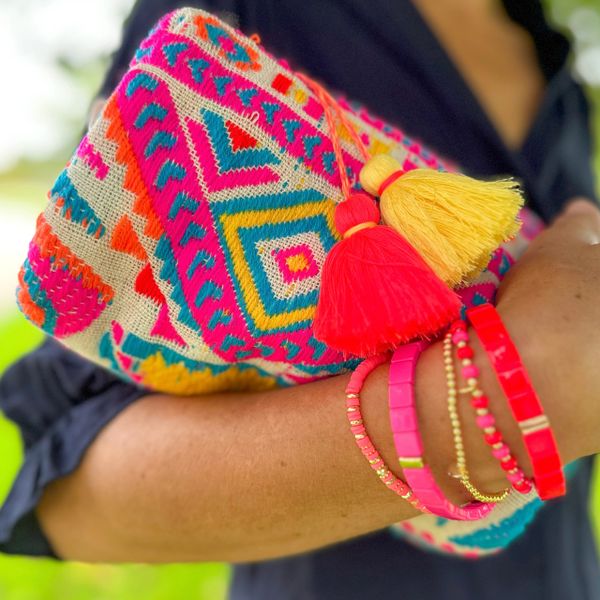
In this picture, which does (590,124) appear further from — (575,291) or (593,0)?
(575,291)

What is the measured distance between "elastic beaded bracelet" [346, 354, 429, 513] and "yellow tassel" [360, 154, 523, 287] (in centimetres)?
9

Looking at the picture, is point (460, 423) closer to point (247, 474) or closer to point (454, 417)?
point (454, 417)

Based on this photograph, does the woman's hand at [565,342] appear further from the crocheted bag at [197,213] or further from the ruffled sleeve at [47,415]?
the ruffled sleeve at [47,415]

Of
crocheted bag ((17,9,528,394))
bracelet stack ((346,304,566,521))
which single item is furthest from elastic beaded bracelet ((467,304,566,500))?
crocheted bag ((17,9,528,394))

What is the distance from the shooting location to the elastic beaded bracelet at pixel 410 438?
39cm

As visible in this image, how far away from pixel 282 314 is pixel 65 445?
0.29 m

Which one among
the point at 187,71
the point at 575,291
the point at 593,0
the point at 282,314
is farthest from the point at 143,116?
the point at 593,0

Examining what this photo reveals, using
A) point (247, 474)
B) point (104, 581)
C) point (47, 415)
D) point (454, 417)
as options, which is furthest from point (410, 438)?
point (104, 581)

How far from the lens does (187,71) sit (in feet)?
1.51

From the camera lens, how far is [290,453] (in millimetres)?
475

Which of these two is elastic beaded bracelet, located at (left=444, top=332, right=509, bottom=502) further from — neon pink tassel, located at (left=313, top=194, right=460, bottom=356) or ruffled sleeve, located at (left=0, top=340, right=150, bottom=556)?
ruffled sleeve, located at (left=0, top=340, right=150, bottom=556)

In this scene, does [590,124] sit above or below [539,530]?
above

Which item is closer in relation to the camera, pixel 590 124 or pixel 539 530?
pixel 539 530

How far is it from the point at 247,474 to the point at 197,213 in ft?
0.70
